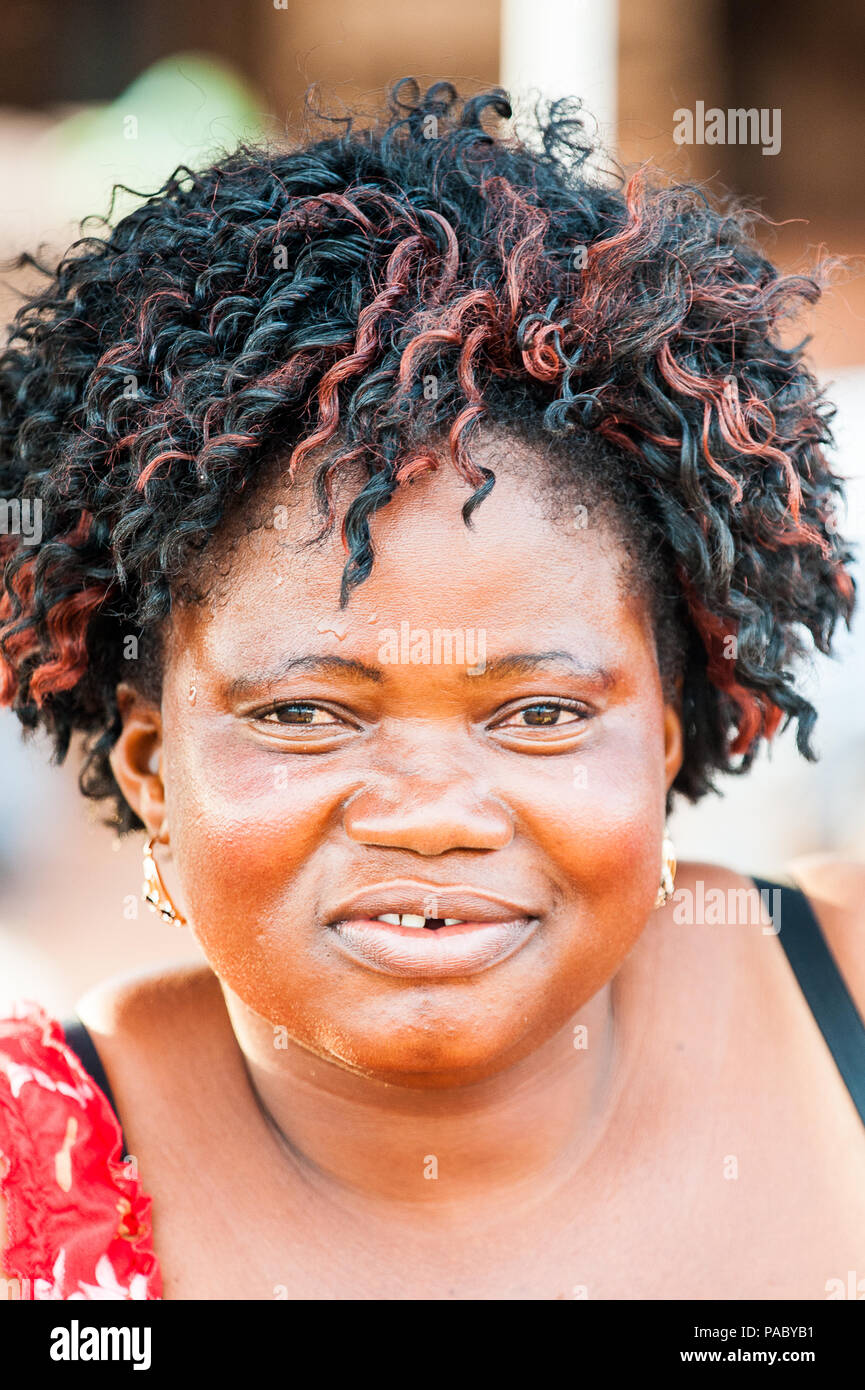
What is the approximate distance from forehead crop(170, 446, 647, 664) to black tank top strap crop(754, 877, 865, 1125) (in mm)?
754

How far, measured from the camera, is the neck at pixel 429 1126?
1787 mm

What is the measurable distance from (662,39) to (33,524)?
10.1 ft

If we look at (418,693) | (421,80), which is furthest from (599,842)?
(421,80)

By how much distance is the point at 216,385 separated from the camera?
63.1 inches

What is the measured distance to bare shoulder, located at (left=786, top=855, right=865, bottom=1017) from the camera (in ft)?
6.80

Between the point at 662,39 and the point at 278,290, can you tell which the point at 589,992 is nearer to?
the point at 278,290

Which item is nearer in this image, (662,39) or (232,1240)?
(232,1240)

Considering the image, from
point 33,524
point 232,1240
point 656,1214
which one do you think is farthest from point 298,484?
point 656,1214

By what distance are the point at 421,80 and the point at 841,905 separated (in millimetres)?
2738

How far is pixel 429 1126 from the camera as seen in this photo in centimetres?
179

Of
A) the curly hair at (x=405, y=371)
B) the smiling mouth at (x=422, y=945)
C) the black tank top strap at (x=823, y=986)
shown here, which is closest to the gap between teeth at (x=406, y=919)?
the smiling mouth at (x=422, y=945)

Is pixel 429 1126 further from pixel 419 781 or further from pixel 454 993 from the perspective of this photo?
pixel 419 781

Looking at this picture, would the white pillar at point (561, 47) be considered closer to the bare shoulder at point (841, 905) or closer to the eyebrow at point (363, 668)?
the bare shoulder at point (841, 905)

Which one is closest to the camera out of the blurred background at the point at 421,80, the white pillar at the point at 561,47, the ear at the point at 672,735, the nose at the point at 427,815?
the nose at the point at 427,815
